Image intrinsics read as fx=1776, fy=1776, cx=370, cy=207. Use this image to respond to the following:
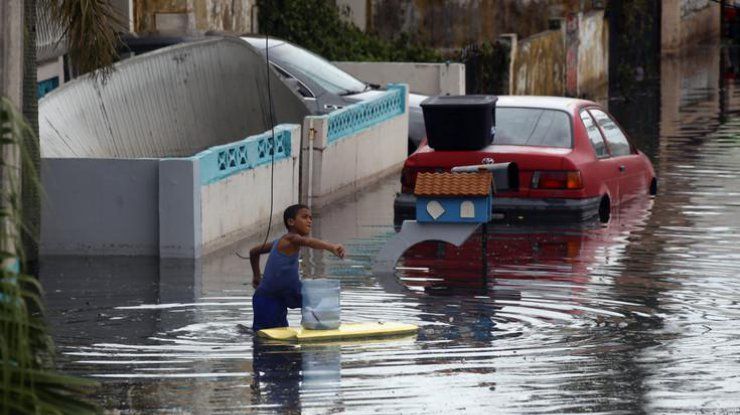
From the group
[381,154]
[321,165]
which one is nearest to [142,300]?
[321,165]

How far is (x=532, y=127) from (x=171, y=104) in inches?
197

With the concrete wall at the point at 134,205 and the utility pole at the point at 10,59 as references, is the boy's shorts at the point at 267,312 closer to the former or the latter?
the utility pole at the point at 10,59

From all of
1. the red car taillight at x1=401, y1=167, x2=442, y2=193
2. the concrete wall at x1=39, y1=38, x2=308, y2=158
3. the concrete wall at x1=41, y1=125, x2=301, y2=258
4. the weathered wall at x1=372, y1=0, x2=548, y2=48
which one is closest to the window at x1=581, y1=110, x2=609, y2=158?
the red car taillight at x1=401, y1=167, x2=442, y2=193

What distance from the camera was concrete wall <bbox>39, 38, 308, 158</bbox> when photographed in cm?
1878

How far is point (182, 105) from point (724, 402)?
12.5 metres

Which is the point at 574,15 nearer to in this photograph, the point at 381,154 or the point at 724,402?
the point at 381,154

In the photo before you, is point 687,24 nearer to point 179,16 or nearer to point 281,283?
point 179,16

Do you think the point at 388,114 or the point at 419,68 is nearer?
the point at 388,114

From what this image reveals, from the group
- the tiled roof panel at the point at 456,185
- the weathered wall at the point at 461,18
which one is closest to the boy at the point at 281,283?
the tiled roof panel at the point at 456,185

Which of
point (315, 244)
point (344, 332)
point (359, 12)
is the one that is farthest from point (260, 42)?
point (359, 12)

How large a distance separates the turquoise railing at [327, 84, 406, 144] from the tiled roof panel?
17.2ft

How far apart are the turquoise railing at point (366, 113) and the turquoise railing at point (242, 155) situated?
175 centimetres

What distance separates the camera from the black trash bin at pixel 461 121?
17188 millimetres

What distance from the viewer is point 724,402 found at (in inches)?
380
